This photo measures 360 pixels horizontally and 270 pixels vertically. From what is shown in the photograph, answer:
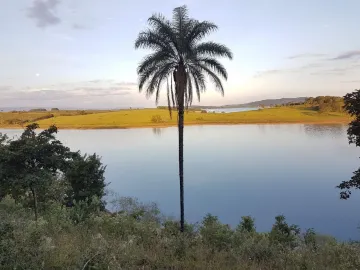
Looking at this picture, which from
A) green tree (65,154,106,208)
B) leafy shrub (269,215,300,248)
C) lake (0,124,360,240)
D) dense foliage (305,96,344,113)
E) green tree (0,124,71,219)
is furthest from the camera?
dense foliage (305,96,344,113)

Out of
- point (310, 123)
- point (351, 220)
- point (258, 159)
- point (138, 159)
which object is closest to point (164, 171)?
point (138, 159)

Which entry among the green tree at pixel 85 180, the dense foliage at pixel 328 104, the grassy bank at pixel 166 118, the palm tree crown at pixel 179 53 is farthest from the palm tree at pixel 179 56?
the dense foliage at pixel 328 104

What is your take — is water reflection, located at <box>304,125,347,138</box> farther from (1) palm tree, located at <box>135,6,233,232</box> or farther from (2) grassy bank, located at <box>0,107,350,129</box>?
(1) palm tree, located at <box>135,6,233,232</box>

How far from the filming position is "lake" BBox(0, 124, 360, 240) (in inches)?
1353

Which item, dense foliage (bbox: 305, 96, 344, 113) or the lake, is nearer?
the lake

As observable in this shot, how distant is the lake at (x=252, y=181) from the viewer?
34375 mm

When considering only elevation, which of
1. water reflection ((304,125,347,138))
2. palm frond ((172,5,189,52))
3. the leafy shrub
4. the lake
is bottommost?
the lake

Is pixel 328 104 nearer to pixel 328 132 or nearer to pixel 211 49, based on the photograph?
pixel 328 132

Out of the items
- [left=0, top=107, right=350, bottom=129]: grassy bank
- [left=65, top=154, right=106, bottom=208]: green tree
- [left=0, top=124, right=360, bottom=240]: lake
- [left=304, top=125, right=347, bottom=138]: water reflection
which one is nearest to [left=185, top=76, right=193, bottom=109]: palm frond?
[left=65, top=154, right=106, bottom=208]: green tree

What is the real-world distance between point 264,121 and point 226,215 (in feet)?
442

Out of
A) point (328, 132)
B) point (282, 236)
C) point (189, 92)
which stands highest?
point (189, 92)

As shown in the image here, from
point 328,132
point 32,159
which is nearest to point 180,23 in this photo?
point 32,159

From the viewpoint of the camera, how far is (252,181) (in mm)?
48656

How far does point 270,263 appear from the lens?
6082mm
